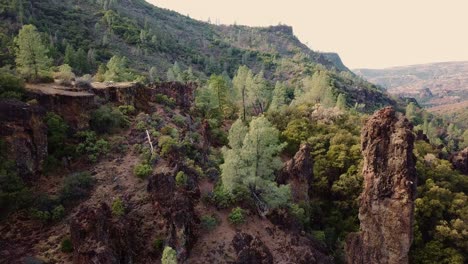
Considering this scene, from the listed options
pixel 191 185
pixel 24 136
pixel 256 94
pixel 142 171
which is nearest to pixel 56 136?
pixel 24 136

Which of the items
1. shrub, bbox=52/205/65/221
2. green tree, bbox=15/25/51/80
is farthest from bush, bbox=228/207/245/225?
green tree, bbox=15/25/51/80

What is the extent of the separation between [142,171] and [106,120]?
10.1m

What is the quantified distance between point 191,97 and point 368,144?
3617cm

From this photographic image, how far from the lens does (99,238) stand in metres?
26.4

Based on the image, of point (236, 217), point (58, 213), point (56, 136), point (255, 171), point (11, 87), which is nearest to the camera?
point (58, 213)

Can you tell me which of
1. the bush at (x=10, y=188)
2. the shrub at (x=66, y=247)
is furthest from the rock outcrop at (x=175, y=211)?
the bush at (x=10, y=188)

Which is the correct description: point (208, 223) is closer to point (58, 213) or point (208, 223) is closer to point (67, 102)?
point (58, 213)

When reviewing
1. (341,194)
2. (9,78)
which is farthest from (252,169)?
(9,78)

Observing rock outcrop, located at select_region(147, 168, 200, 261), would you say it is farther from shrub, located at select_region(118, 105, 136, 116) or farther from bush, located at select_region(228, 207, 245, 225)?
shrub, located at select_region(118, 105, 136, 116)

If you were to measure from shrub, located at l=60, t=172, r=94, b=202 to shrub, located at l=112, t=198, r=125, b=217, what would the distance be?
3.55 metres

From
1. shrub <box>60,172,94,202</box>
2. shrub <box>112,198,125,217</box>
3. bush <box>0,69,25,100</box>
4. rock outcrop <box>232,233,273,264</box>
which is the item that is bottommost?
rock outcrop <box>232,233,273,264</box>

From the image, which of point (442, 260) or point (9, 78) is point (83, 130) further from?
point (442, 260)

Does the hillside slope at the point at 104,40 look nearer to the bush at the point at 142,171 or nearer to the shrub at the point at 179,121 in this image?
the shrub at the point at 179,121

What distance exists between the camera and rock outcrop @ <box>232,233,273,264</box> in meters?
31.1
